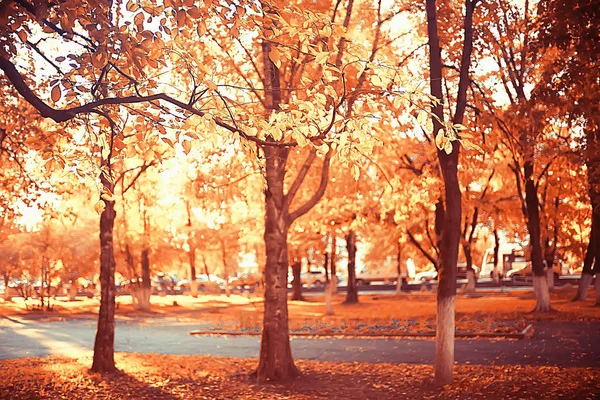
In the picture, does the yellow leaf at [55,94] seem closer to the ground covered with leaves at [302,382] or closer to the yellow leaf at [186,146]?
the yellow leaf at [186,146]

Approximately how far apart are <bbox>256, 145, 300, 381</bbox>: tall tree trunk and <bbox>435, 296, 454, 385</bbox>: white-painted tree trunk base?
9.66 feet

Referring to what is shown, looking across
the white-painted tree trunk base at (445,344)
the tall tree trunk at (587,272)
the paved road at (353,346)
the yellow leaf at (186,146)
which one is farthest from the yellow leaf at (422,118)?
the tall tree trunk at (587,272)

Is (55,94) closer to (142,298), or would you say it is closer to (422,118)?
(422,118)

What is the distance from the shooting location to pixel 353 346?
17797 mm

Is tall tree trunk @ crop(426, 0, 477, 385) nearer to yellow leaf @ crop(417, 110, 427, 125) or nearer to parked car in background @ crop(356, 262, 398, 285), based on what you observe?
yellow leaf @ crop(417, 110, 427, 125)

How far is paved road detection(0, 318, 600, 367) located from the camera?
14398mm

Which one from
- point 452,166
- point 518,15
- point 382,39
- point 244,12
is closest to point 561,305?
point 518,15

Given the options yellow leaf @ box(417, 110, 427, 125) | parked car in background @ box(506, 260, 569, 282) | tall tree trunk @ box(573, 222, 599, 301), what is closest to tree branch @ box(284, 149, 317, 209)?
yellow leaf @ box(417, 110, 427, 125)

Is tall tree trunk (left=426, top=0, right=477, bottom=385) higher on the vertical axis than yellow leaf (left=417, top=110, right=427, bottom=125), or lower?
lower

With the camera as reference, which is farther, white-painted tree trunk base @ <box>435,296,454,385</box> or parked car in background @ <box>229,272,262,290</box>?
parked car in background @ <box>229,272,262,290</box>

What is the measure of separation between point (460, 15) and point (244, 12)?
8.77 meters

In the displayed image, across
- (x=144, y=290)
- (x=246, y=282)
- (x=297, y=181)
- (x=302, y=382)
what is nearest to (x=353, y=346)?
(x=302, y=382)

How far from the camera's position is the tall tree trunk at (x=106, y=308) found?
13.2 meters

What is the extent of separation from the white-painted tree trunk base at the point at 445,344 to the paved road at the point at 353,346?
2978mm
